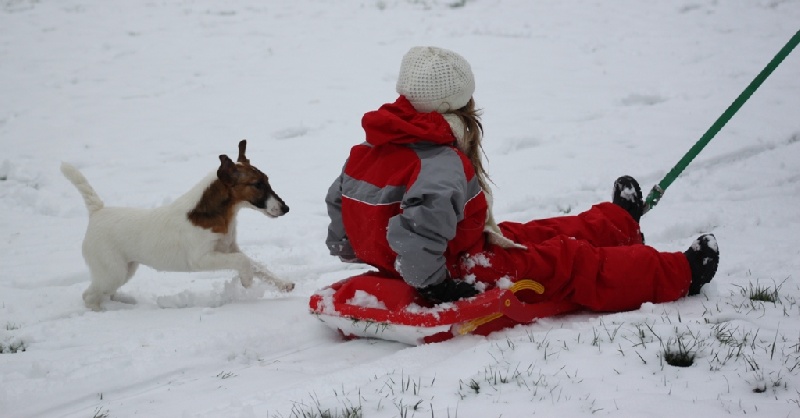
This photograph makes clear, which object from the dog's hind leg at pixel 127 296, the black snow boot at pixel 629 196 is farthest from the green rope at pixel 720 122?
the dog's hind leg at pixel 127 296

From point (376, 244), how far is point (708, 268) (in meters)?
1.91

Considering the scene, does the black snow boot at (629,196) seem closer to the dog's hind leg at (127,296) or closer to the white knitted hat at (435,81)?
the white knitted hat at (435,81)

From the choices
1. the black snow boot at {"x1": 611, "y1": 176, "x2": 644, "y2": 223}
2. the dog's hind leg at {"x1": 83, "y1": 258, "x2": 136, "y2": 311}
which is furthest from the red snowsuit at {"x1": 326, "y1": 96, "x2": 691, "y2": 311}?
the dog's hind leg at {"x1": 83, "y1": 258, "x2": 136, "y2": 311}

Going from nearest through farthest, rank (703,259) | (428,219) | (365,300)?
(428,219) → (365,300) → (703,259)

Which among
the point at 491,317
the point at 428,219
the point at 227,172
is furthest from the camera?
the point at 227,172

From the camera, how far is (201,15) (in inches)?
591

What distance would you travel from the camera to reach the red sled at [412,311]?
3703mm

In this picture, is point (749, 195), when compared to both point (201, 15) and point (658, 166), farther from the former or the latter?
point (201, 15)

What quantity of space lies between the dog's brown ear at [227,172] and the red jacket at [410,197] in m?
1.13

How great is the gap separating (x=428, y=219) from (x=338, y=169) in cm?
487

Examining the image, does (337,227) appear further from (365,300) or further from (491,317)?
(491,317)

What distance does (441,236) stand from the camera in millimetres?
3539

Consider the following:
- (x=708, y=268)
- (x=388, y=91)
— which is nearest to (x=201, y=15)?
(x=388, y=91)

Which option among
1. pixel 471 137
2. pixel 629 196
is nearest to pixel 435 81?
pixel 471 137
